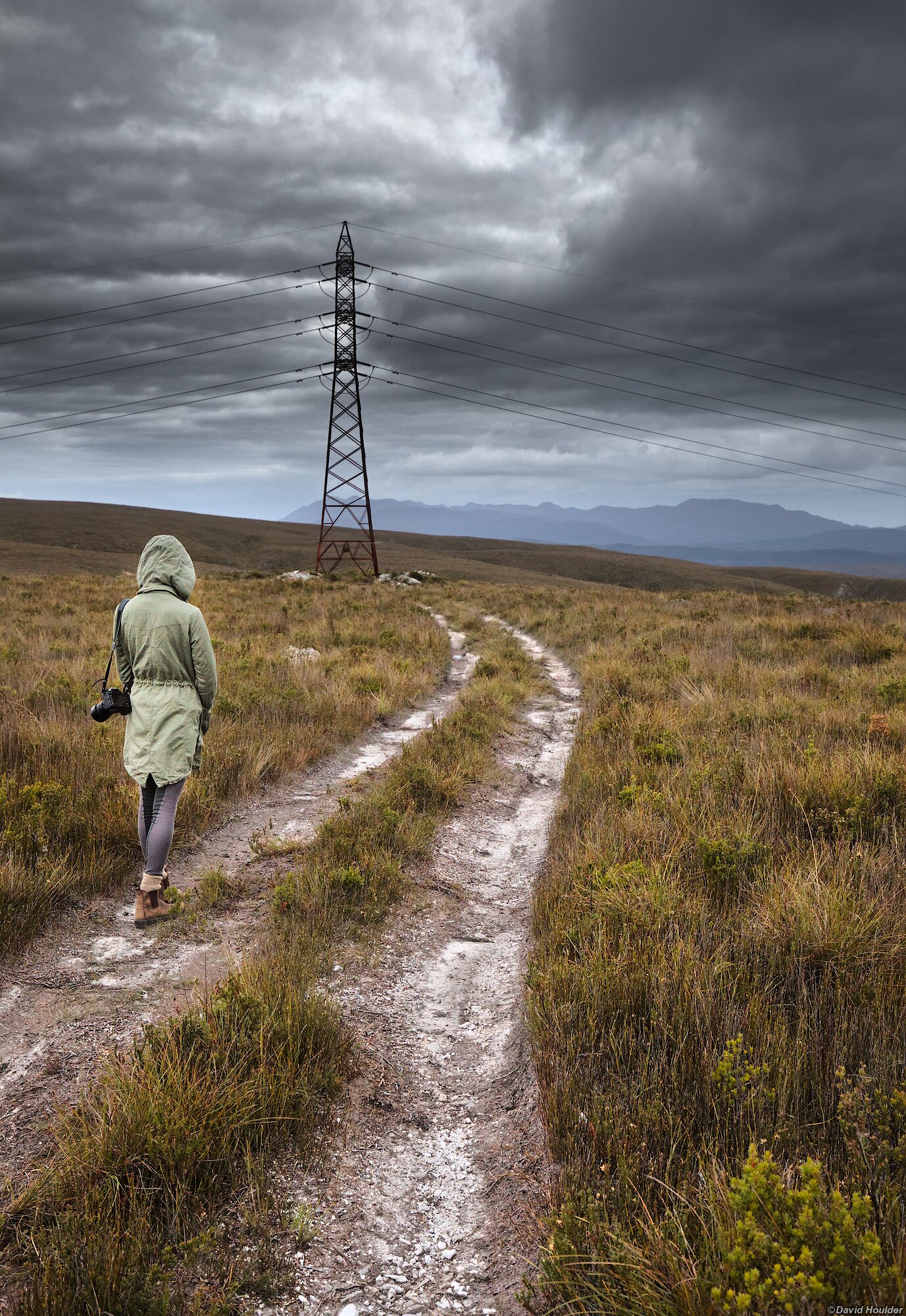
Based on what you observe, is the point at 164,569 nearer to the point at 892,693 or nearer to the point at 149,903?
the point at 149,903

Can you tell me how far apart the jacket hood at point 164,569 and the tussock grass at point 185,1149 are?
9.72 feet

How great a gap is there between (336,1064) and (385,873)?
2337 mm

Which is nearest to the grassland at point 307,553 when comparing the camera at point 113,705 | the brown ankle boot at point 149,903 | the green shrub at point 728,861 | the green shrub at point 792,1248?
the camera at point 113,705

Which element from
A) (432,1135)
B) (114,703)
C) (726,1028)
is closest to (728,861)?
(726,1028)

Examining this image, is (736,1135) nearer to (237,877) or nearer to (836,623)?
(237,877)

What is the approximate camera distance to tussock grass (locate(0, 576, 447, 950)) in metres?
5.68

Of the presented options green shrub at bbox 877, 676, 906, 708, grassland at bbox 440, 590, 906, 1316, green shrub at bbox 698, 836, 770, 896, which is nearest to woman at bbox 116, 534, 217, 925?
grassland at bbox 440, 590, 906, 1316

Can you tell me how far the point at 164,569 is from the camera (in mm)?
5543

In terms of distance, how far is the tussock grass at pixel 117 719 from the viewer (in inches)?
224

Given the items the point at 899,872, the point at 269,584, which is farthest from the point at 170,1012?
the point at 269,584

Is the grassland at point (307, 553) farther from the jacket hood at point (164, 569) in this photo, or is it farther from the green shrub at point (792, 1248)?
the green shrub at point (792, 1248)

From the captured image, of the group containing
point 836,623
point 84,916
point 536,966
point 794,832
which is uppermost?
point 836,623

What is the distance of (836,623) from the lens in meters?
18.4

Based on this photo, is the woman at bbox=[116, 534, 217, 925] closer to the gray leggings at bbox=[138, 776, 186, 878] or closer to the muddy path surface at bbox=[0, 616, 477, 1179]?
the gray leggings at bbox=[138, 776, 186, 878]
